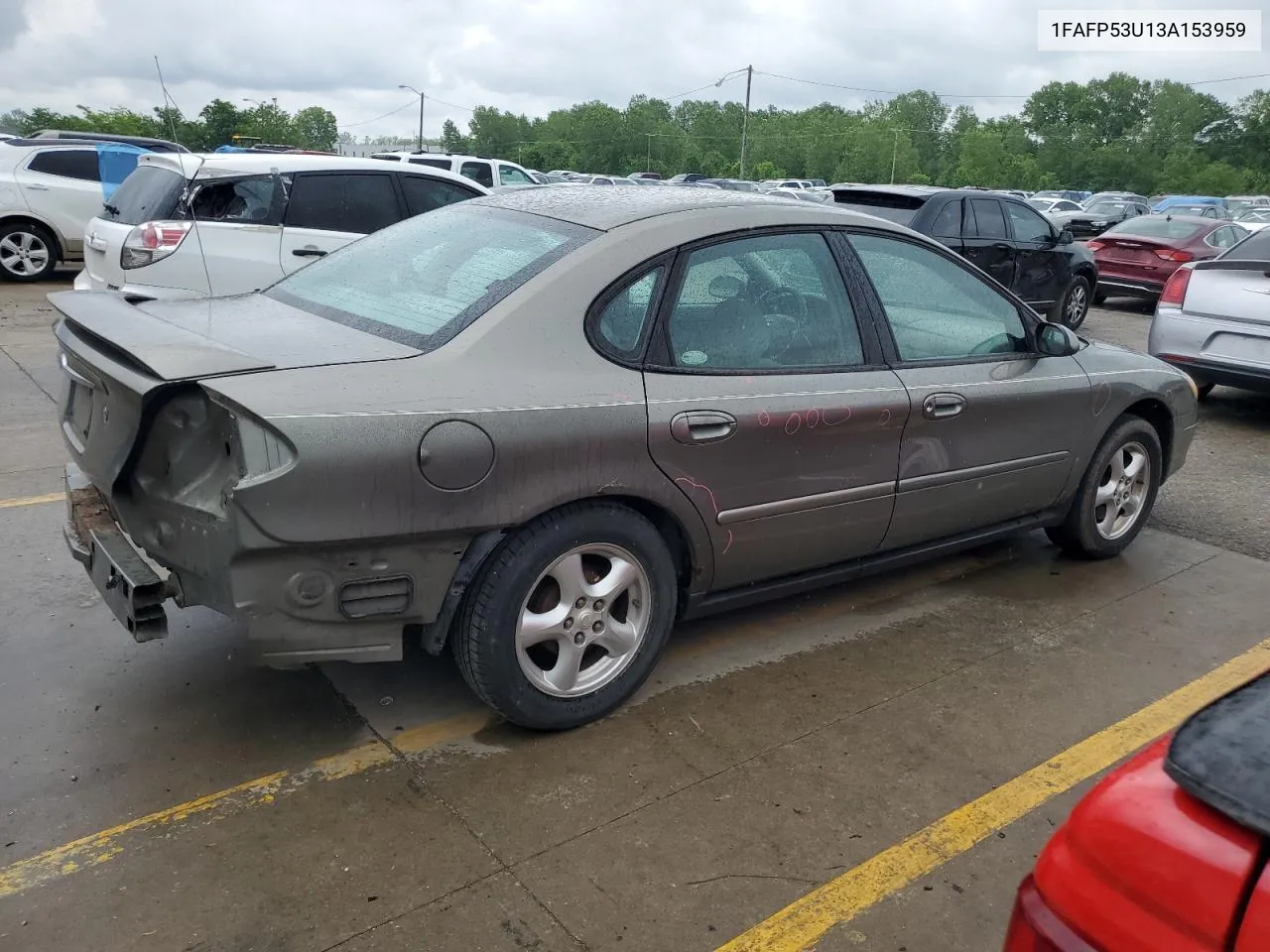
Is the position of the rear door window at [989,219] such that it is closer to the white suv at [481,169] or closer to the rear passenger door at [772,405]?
the white suv at [481,169]

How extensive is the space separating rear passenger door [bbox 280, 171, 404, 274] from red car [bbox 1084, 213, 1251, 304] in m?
9.50

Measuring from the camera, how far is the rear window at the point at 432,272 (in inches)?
126

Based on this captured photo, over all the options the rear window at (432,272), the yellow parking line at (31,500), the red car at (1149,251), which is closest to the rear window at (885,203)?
the red car at (1149,251)

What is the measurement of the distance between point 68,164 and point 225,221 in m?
6.45

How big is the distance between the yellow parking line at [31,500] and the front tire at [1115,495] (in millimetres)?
4736

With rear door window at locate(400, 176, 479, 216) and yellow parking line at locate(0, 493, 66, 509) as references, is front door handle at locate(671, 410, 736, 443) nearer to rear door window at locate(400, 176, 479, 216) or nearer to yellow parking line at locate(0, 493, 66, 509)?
yellow parking line at locate(0, 493, 66, 509)

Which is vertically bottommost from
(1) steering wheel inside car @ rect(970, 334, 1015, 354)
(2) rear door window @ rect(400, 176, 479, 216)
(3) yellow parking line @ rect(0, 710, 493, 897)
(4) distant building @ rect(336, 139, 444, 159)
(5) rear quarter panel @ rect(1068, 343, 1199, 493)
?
(3) yellow parking line @ rect(0, 710, 493, 897)

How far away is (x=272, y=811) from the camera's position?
2.85 metres

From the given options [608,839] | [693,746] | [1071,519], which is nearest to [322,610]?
[608,839]

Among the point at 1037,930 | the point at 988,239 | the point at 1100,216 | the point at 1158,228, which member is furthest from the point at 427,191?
the point at 1100,216

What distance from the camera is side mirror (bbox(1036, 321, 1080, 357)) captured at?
4.40m

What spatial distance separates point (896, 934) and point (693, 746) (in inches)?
35.6

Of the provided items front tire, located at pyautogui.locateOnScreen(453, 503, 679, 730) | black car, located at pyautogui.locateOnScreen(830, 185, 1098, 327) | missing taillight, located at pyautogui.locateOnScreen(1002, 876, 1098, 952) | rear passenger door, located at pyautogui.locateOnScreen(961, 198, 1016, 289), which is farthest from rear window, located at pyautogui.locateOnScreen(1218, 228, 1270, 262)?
missing taillight, located at pyautogui.locateOnScreen(1002, 876, 1098, 952)

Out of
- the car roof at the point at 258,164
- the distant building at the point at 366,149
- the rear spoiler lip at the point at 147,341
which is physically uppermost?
the distant building at the point at 366,149
